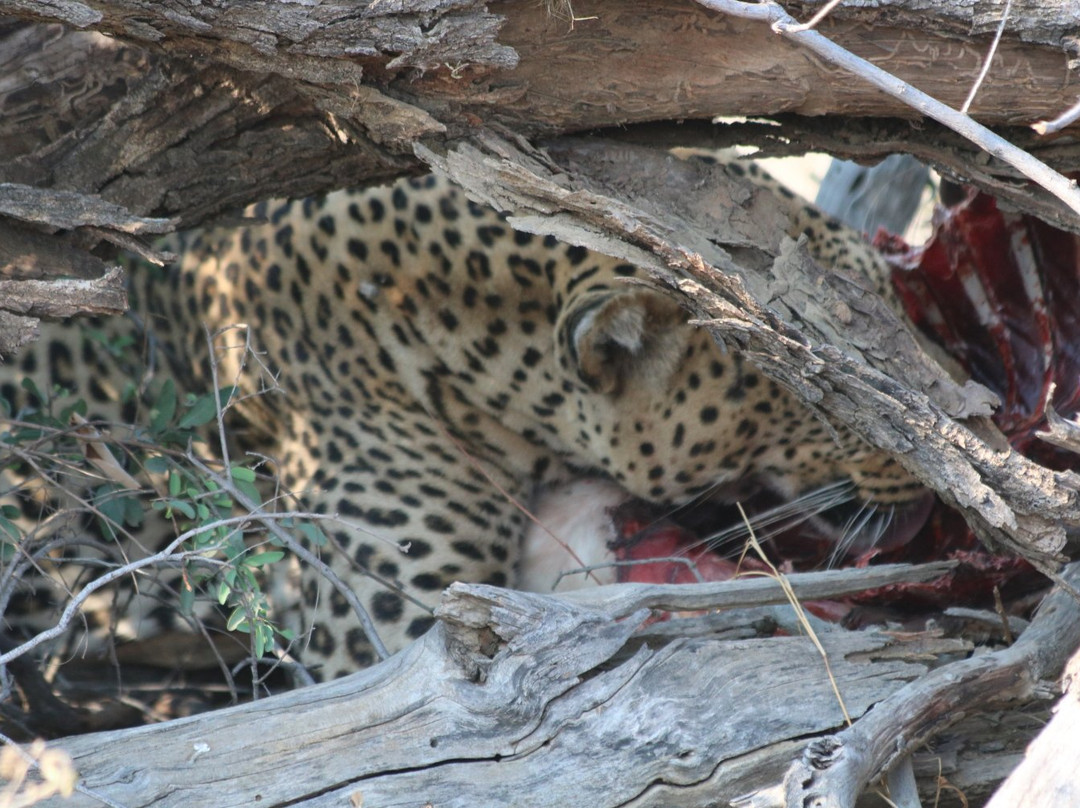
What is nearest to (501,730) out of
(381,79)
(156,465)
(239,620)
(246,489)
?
(239,620)

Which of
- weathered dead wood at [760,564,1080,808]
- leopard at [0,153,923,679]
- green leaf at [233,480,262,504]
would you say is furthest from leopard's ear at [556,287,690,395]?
weathered dead wood at [760,564,1080,808]

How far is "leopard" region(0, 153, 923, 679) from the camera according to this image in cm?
321

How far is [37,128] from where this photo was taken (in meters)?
2.57

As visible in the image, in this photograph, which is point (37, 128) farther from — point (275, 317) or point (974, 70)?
point (974, 70)

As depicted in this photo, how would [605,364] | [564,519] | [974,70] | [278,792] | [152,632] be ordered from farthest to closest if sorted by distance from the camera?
[564,519] < [152,632] < [605,364] < [974,70] < [278,792]

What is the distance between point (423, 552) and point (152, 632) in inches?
32.3

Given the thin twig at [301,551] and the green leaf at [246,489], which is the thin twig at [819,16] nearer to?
the thin twig at [301,551]

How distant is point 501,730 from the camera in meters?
2.08

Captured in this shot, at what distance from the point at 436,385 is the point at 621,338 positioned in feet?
2.21

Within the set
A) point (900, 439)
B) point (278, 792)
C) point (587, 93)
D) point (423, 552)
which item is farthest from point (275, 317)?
point (900, 439)

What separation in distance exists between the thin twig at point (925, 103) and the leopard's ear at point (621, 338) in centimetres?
102

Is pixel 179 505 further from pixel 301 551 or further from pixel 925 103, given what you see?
pixel 925 103

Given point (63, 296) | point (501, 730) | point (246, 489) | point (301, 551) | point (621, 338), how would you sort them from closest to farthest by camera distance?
point (501, 730) → point (63, 296) → point (301, 551) → point (246, 489) → point (621, 338)

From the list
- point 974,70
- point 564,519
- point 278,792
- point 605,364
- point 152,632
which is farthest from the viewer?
point 564,519
